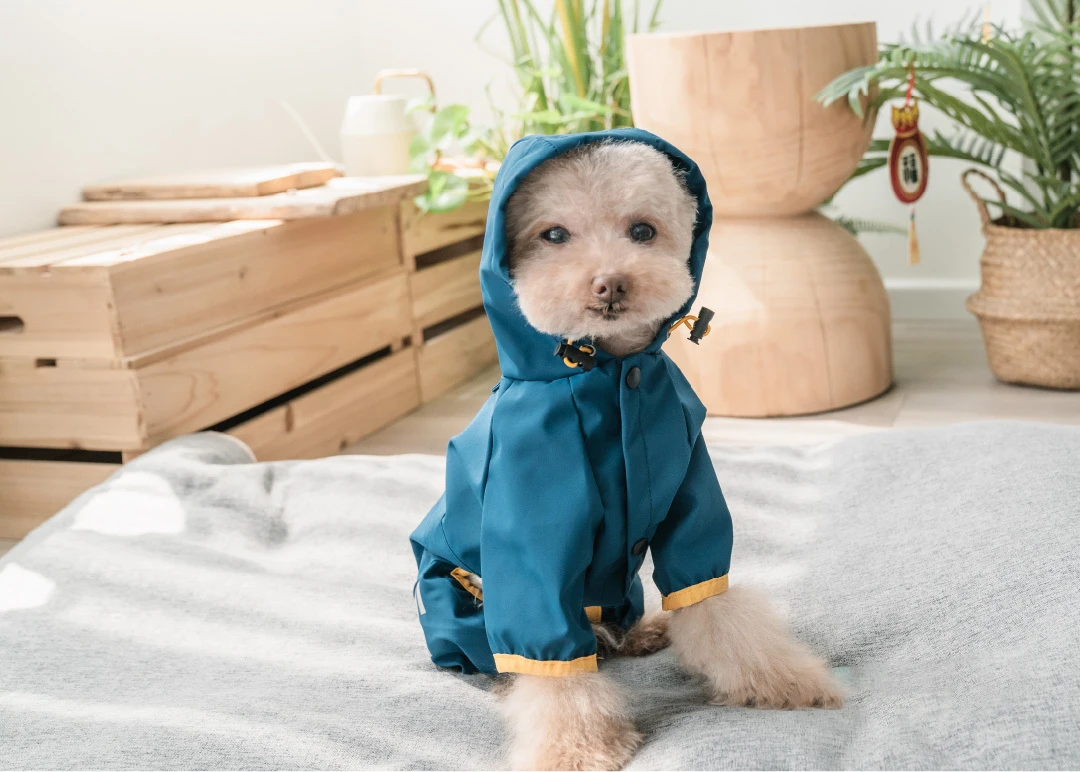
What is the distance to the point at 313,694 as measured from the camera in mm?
1158

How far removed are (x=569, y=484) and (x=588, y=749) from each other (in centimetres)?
24

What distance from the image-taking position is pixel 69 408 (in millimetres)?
1848

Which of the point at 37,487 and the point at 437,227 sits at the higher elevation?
the point at 437,227

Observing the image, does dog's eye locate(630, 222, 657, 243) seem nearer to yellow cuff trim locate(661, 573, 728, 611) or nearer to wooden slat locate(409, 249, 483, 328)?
yellow cuff trim locate(661, 573, 728, 611)

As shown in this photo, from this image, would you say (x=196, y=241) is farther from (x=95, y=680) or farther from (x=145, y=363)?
(x=95, y=680)

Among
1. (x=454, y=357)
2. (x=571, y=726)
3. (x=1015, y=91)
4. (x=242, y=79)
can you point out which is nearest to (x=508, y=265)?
(x=571, y=726)

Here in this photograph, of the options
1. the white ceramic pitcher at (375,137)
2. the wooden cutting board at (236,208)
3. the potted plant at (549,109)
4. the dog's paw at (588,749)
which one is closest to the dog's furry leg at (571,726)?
the dog's paw at (588,749)

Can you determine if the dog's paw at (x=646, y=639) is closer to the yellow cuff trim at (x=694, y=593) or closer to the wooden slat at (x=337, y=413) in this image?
the yellow cuff trim at (x=694, y=593)

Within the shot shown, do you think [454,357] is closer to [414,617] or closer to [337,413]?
[337,413]

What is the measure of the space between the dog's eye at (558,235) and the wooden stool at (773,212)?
4.29 feet

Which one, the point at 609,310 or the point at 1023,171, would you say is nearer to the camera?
the point at 609,310

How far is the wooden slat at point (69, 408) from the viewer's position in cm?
181

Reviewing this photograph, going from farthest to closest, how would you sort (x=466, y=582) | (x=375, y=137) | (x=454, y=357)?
(x=454, y=357)
(x=375, y=137)
(x=466, y=582)

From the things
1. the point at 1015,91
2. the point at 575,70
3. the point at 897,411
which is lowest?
the point at 897,411
